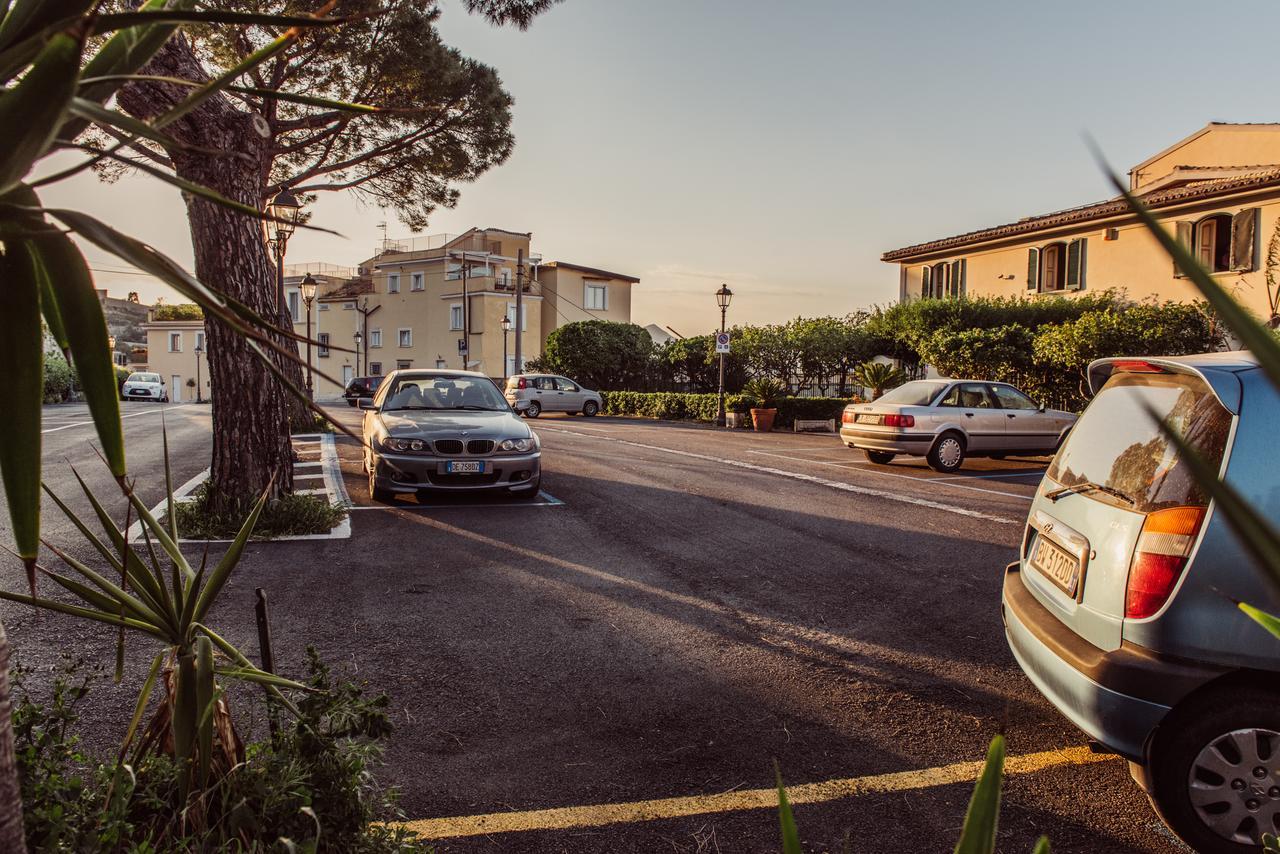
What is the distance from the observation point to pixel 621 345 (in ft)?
134

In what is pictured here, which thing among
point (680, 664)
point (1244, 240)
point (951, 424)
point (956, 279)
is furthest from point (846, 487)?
point (956, 279)

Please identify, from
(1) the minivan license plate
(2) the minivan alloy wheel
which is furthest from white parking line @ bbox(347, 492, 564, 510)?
(2) the minivan alloy wheel

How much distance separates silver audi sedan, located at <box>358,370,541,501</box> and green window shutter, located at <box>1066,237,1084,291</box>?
72.9 feet

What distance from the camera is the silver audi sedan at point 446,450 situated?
934cm

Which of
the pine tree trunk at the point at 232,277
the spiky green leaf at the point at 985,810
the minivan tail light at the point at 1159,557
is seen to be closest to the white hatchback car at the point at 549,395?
the pine tree trunk at the point at 232,277

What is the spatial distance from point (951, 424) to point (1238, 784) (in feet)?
38.9

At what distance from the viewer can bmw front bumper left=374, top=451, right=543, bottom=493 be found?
9289mm

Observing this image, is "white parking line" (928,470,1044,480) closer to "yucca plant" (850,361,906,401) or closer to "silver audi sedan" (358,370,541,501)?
"silver audi sedan" (358,370,541,501)

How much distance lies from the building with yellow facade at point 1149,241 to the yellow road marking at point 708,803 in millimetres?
19127

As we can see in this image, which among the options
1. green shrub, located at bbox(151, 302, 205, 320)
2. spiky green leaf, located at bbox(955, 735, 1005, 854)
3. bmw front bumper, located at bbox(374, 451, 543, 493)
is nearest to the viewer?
spiky green leaf, located at bbox(955, 735, 1005, 854)

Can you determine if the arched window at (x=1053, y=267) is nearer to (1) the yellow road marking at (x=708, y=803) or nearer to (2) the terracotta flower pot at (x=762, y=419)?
(2) the terracotta flower pot at (x=762, y=419)

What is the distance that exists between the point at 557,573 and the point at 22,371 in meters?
5.52

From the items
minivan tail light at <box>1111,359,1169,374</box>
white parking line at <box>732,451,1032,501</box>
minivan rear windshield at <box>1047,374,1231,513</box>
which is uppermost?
minivan tail light at <box>1111,359,1169,374</box>

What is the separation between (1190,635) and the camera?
2771mm
